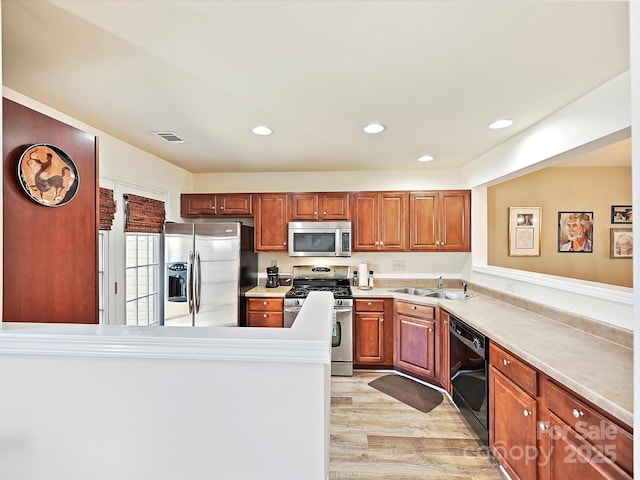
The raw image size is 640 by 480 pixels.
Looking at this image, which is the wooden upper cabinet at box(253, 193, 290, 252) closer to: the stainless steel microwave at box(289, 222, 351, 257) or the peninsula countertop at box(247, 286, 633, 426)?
the stainless steel microwave at box(289, 222, 351, 257)

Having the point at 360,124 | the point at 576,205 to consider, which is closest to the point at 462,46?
the point at 360,124

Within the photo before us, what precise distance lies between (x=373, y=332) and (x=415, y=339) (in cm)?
47

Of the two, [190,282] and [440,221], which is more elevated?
[440,221]

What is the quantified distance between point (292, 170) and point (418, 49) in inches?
103

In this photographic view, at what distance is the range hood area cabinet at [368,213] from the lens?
3.60 metres

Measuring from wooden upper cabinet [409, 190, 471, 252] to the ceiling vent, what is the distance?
8.64 feet

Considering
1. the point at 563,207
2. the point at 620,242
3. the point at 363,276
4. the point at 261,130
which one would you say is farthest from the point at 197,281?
the point at 620,242

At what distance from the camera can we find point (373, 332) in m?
3.36

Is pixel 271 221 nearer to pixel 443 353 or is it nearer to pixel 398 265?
pixel 398 265

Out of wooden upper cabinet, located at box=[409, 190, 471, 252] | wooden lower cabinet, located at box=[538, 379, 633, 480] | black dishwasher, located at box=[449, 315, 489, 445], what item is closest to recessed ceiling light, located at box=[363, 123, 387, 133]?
wooden upper cabinet, located at box=[409, 190, 471, 252]

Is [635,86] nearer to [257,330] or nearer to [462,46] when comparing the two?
[462,46]

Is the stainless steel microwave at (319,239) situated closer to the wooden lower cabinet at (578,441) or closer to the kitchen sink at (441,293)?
the kitchen sink at (441,293)

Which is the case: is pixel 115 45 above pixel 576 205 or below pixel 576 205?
above

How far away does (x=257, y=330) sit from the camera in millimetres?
1036
